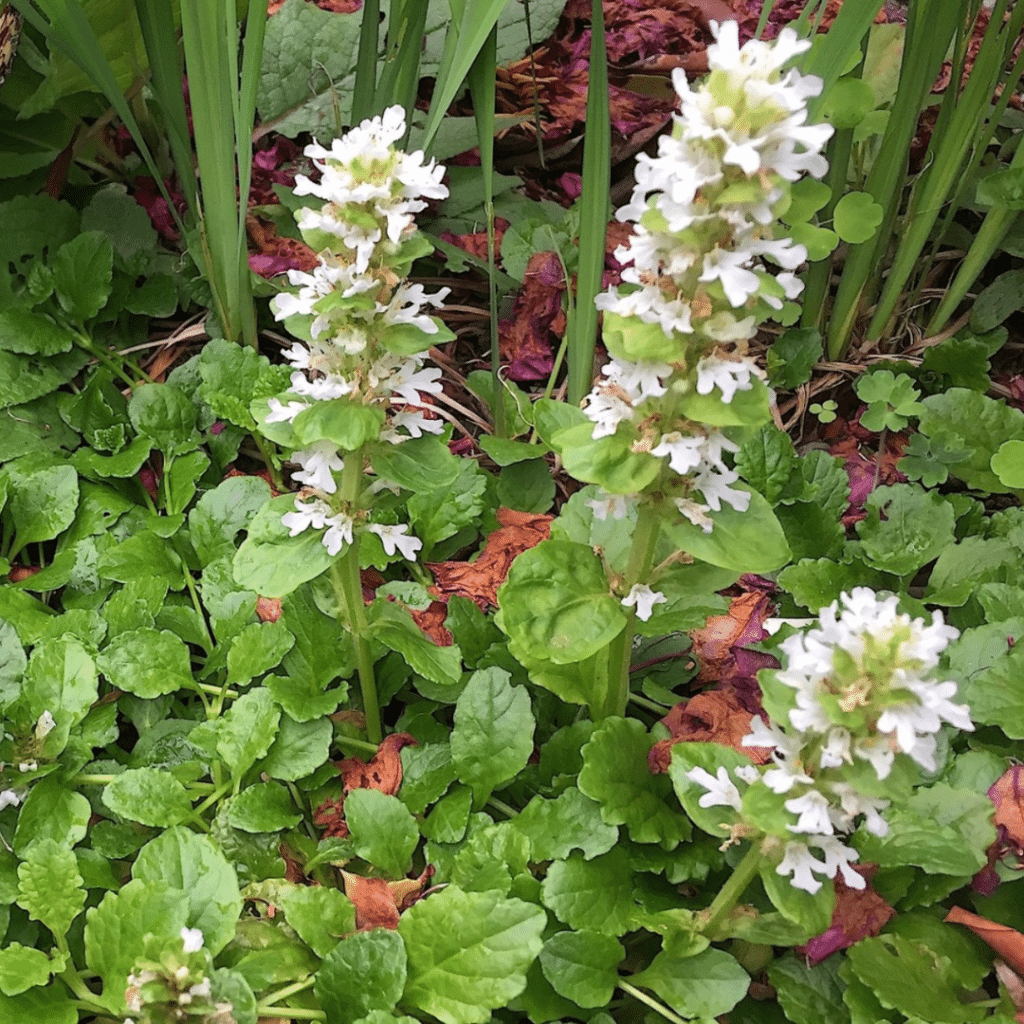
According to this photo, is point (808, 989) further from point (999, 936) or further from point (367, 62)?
point (367, 62)

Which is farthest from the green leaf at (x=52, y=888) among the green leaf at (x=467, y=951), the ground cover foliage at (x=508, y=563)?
the green leaf at (x=467, y=951)

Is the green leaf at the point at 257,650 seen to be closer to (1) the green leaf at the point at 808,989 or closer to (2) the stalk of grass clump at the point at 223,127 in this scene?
(2) the stalk of grass clump at the point at 223,127

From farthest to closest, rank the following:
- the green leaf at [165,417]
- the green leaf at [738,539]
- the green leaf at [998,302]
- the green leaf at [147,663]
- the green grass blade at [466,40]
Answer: the green leaf at [998,302], the green leaf at [165,417], the green leaf at [147,663], the green grass blade at [466,40], the green leaf at [738,539]

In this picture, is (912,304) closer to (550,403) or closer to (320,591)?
(550,403)

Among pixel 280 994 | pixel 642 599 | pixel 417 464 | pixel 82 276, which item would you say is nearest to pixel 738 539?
pixel 642 599

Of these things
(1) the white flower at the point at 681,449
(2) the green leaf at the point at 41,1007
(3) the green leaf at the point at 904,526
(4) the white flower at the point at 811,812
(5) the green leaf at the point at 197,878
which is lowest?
(2) the green leaf at the point at 41,1007

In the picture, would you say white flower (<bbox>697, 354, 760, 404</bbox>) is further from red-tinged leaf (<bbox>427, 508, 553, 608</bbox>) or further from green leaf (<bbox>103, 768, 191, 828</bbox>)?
green leaf (<bbox>103, 768, 191, 828</bbox>)

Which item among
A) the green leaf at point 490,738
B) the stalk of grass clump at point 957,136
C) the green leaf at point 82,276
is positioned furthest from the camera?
the green leaf at point 82,276
